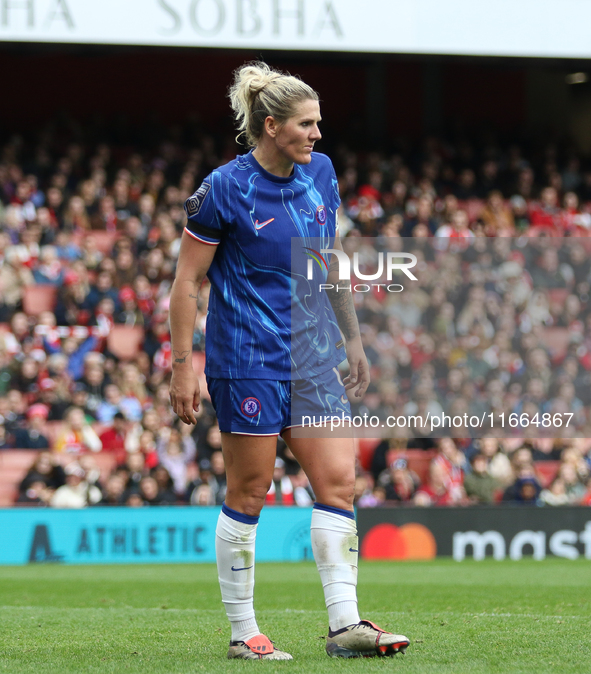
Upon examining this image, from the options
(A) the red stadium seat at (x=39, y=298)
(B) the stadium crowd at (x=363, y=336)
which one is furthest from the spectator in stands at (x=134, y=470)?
(A) the red stadium seat at (x=39, y=298)

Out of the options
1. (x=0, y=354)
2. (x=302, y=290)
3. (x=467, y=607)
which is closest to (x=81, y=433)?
(x=0, y=354)

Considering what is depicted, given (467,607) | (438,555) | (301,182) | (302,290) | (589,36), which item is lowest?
(438,555)

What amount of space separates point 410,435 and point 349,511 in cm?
929

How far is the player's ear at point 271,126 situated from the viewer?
13.5 ft

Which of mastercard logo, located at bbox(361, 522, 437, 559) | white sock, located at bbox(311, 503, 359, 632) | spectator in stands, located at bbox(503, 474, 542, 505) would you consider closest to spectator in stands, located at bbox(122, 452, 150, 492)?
mastercard logo, located at bbox(361, 522, 437, 559)

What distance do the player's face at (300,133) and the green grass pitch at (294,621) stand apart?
185 centimetres

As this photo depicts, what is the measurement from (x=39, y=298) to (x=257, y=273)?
11.1 m

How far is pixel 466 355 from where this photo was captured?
1445 centimetres

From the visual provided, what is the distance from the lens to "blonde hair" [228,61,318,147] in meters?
4.08

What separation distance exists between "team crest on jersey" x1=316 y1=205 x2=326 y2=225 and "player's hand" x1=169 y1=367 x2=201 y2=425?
76cm

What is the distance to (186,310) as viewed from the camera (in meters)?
4.15

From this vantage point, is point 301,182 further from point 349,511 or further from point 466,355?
point 466,355

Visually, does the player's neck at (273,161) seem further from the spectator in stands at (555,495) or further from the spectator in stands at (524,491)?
the spectator in stands at (555,495)

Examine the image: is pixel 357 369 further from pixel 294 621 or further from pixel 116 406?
pixel 116 406
